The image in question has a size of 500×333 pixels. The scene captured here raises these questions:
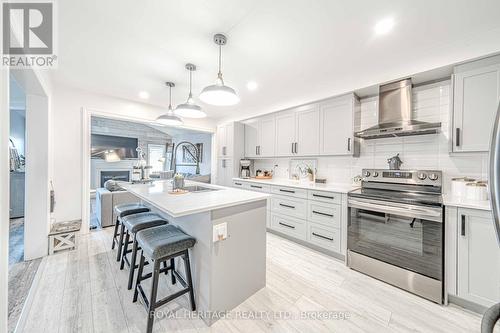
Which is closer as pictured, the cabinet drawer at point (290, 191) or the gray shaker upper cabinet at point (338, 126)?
the gray shaker upper cabinet at point (338, 126)

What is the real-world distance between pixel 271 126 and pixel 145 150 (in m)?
6.69

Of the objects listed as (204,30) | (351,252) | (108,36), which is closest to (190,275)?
(351,252)

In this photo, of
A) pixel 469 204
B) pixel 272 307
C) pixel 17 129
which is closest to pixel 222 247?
pixel 272 307

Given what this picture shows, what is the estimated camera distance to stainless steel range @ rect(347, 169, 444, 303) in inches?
71.9

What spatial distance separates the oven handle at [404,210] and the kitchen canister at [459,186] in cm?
53

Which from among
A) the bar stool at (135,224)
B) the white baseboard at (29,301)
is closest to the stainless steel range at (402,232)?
the bar stool at (135,224)

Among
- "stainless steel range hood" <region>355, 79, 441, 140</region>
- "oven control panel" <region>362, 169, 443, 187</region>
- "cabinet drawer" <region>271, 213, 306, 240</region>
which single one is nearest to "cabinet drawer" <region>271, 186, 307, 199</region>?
"cabinet drawer" <region>271, 213, 306, 240</region>

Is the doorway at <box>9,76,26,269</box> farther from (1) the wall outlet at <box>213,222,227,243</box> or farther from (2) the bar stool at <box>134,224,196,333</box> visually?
(1) the wall outlet at <box>213,222,227,243</box>

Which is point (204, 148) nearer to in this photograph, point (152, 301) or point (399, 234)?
point (152, 301)

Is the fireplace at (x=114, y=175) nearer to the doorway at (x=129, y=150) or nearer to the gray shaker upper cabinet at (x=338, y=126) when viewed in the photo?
the doorway at (x=129, y=150)

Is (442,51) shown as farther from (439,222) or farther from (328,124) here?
(439,222)

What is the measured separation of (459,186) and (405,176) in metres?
0.47

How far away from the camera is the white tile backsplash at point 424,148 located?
2199mm

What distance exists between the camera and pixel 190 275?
166cm
